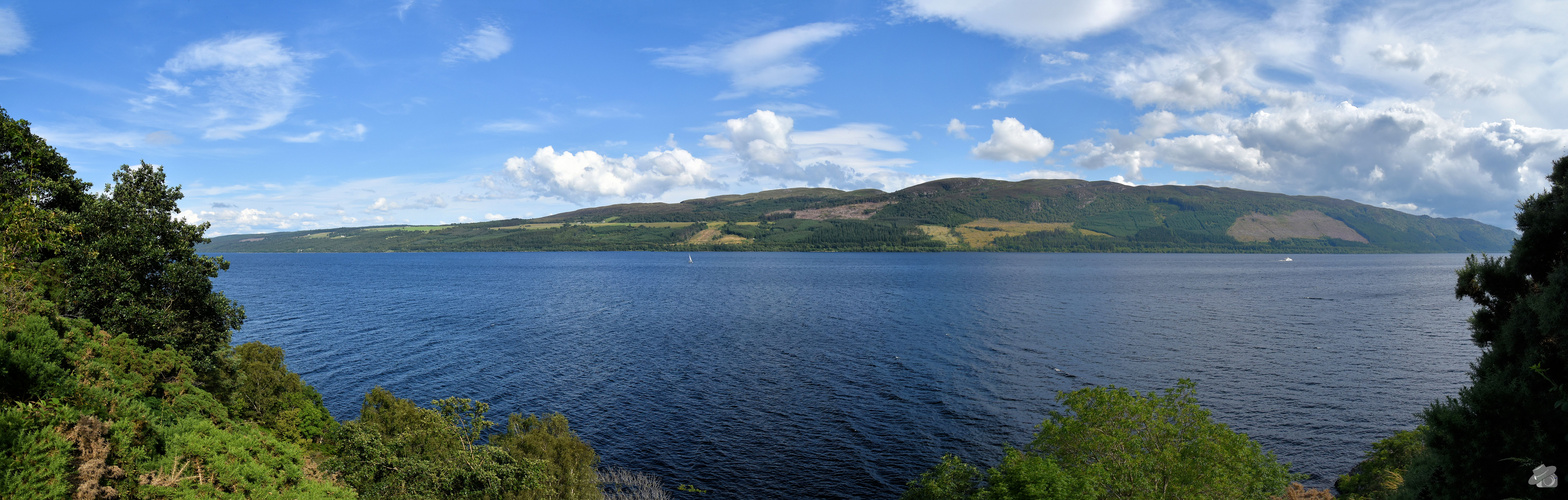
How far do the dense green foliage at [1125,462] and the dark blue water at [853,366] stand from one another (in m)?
11.3

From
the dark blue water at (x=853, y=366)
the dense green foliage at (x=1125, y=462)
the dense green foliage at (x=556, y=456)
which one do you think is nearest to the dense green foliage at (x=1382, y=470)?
the dark blue water at (x=853, y=366)

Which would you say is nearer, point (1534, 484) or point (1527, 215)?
point (1534, 484)

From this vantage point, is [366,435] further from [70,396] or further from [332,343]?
[332,343]

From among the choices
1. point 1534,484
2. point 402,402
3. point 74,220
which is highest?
point 74,220

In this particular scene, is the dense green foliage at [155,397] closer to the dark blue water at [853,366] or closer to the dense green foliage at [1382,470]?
the dark blue water at [853,366]

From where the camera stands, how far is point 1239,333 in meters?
85.9

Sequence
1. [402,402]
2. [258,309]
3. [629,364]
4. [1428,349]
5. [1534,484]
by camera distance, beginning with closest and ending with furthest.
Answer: [1534,484] < [402,402] < [629,364] < [1428,349] < [258,309]

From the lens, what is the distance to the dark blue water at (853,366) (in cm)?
4412

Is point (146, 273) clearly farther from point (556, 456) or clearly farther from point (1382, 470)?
point (1382, 470)

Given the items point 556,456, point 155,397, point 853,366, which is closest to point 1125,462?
point 556,456

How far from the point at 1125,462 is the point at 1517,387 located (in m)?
15.8

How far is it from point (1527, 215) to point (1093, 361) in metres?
56.0

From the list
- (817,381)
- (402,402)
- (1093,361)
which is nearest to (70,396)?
(402,402)

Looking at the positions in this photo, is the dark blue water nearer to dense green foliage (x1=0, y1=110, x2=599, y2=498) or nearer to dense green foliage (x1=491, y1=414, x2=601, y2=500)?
dense green foliage (x1=491, y1=414, x2=601, y2=500)
